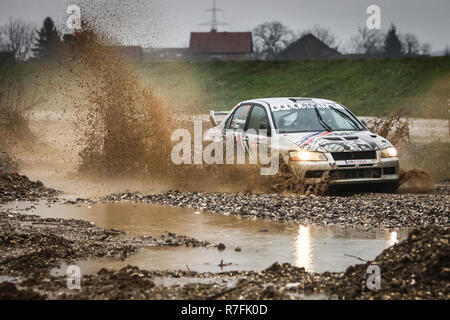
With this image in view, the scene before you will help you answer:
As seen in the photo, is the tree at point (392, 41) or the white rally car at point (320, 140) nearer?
the white rally car at point (320, 140)

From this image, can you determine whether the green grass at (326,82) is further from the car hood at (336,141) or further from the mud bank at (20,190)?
the mud bank at (20,190)

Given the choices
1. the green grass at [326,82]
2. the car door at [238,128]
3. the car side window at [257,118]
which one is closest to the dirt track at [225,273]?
the car door at [238,128]

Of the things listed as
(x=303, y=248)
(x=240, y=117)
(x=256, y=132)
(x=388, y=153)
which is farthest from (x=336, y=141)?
(x=303, y=248)

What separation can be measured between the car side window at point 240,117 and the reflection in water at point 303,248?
14.9ft

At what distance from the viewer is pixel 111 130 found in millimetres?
15828

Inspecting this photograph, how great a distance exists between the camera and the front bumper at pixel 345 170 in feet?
41.2

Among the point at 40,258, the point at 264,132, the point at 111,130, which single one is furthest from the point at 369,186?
the point at 40,258

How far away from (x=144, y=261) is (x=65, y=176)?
29.8ft

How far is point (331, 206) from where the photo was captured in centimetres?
1161

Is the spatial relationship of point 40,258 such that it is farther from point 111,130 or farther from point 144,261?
point 111,130

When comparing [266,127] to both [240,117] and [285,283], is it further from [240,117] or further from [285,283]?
[285,283]

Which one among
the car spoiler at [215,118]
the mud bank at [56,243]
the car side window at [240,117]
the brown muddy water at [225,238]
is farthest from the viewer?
the car spoiler at [215,118]

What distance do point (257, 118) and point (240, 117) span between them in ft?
2.02
